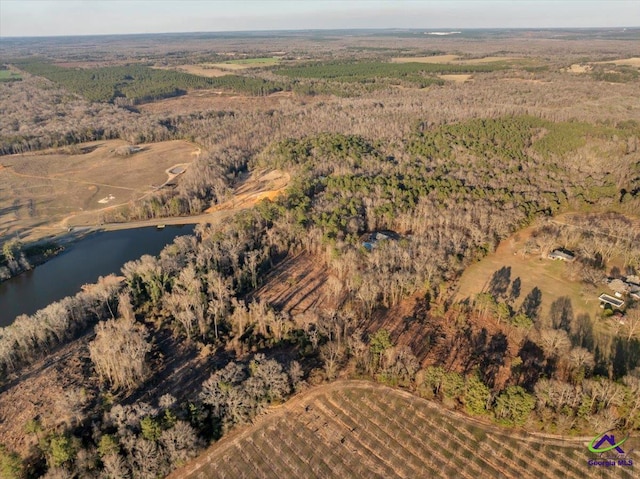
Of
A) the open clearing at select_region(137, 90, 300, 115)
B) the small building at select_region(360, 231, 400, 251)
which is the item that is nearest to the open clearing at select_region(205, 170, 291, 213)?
the small building at select_region(360, 231, 400, 251)

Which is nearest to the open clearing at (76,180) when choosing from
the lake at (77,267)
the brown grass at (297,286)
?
the lake at (77,267)

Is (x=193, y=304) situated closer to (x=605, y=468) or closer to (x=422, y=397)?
(x=422, y=397)

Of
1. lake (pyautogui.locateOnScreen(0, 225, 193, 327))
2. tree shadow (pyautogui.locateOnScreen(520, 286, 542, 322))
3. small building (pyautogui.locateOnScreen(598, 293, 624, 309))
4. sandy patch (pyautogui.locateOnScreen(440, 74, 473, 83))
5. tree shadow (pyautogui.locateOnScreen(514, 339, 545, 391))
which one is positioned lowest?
lake (pyautogui.locateOnScreen(0, 225, 193, 327))

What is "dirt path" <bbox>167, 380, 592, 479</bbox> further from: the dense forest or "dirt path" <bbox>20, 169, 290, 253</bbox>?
"dirt path" <bbox>20, 169, 290, 253</bbox>

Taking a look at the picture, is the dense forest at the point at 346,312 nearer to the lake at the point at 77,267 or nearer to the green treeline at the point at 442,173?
the green treeline at the point at 442,173

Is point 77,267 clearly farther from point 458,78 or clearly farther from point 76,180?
point 458,78

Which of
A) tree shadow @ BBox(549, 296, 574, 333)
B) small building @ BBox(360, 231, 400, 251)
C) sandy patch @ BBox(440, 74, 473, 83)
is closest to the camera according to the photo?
tree shadow @ BBox(549, 296, 574, 333)

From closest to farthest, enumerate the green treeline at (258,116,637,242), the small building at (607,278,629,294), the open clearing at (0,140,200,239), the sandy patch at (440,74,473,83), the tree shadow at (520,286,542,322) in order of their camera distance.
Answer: the tree shadow at (520,286,542,322), the small building at (607,278,629,294), the green treeline at (258,116,637,242), the open clearing at (0,140,200,239), the sandy patch at (440,74,473,83)
